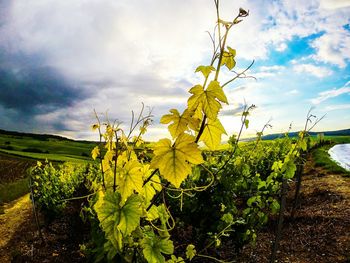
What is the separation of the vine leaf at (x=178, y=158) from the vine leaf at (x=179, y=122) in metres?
0.04

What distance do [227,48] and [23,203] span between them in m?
16.1

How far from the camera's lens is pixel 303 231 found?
7.17 meters

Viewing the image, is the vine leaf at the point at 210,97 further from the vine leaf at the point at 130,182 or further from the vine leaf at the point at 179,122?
the vine leaf at the point at 130,182

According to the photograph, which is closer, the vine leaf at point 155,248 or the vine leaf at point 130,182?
the vine leaf at point 130,182

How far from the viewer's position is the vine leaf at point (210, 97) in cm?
130

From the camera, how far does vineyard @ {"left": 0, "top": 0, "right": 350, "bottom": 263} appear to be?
1.40 meters

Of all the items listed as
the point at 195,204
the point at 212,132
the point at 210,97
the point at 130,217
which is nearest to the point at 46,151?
the point at 195,204

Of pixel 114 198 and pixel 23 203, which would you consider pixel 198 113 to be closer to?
pixel 114 198

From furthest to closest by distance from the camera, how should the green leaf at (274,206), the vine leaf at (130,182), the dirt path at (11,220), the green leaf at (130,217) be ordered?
the dirt path at (11,220) → the green leaf at (274,206) → the vine leaf at (130,182) → the green leaf at (130,217)

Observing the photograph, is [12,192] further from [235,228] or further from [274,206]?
[274,206]

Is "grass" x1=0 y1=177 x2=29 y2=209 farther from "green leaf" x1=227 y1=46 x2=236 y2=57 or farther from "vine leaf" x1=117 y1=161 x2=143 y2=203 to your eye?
"green leaf" x1=227 y1=46 x2=236 y2=57

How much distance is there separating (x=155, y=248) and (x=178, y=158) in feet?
2.93

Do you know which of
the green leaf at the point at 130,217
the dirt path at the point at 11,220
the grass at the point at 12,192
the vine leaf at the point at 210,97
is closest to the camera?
the vine leaf at the point at 210,97

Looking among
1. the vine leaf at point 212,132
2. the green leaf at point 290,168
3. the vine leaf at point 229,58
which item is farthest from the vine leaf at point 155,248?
the green leaf at point 290,168
